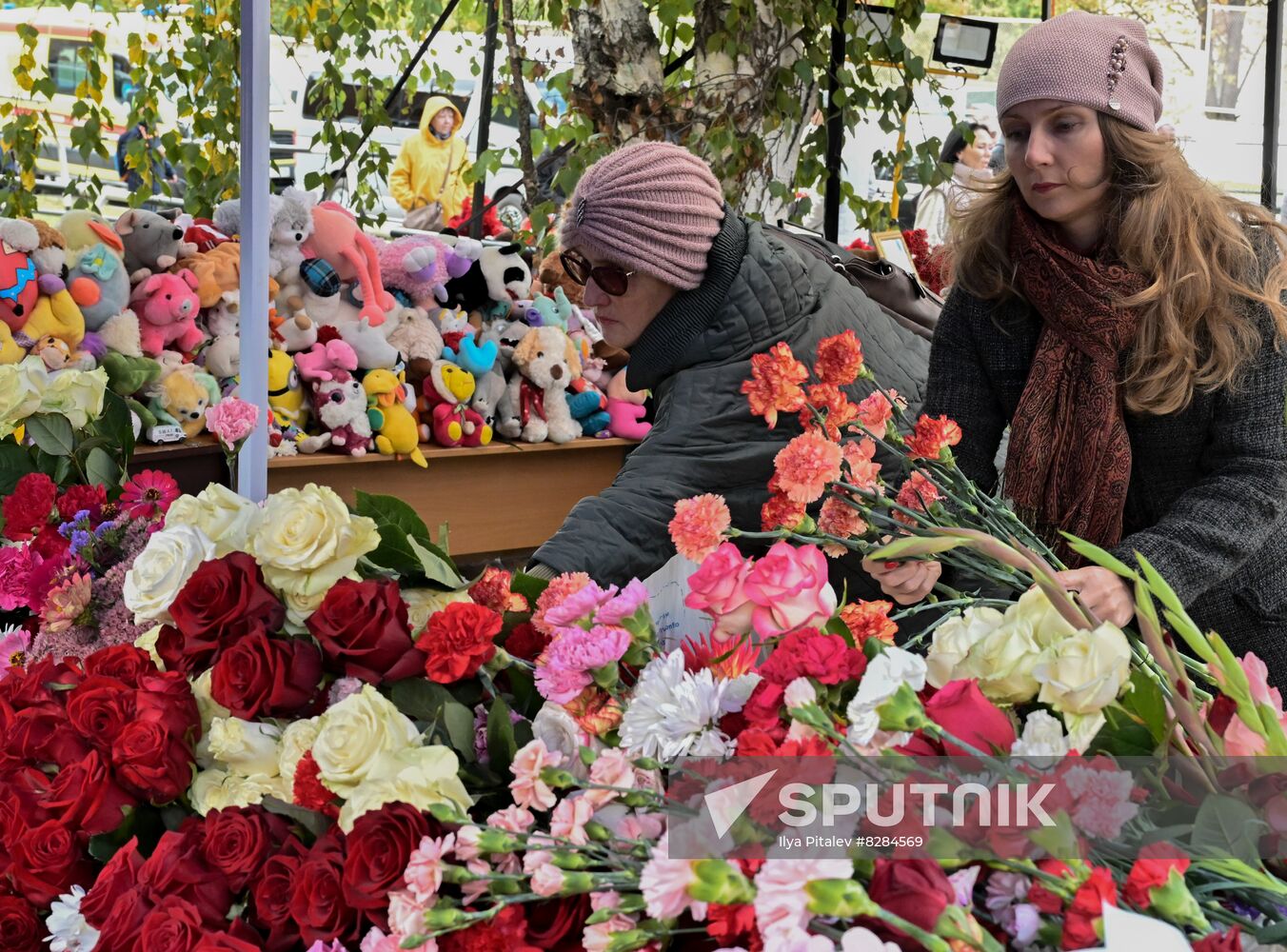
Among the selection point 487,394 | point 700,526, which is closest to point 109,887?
point 700,526

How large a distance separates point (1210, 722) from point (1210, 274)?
0.73m

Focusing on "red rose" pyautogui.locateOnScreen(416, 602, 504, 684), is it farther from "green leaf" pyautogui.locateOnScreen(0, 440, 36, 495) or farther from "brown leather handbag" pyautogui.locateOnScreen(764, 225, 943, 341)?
"brown leather handbag" pyautogui.locateOnScreen(764, 225, 943, 341)

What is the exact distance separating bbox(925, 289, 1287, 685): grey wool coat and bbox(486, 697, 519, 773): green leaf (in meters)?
0.64

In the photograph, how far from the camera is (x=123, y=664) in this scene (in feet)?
2.61

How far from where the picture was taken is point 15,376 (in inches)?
52.8

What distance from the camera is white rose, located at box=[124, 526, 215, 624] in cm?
80

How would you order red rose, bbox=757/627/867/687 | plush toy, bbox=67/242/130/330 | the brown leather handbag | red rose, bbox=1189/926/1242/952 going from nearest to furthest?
red rose, bbox=1189/926/1242/952
red rose, bbox=757/627/867/687
the brown leather handbag
plush toy, bbox=67/242/130/330

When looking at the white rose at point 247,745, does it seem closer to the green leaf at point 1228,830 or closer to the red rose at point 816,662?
the red rose at point 816,662

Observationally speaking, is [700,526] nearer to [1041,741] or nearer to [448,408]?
[1041,741]

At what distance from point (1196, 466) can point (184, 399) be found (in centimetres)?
235

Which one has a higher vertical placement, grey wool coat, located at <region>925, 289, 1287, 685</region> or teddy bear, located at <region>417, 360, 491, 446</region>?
grey wool coat, located at <region>925, 289, 1287, 685</region>

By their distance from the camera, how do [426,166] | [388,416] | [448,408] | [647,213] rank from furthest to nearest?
[426,166] → [448,408] → [388,416] → [647,213]

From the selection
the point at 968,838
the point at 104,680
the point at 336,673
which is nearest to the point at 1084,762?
the point at 968,838

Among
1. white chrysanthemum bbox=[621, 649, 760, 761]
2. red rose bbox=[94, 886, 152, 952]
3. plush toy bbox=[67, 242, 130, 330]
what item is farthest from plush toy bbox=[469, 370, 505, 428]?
white chrysanthemum bbox=[621, 649, 760, 761]
